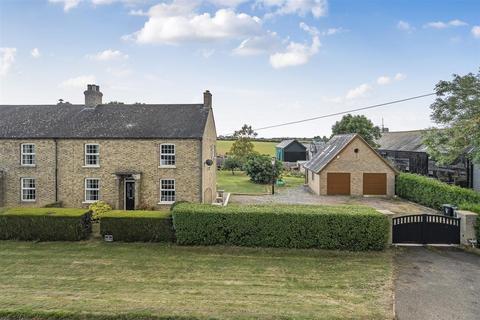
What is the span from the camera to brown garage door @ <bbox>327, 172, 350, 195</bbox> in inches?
1368

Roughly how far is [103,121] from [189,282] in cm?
1817

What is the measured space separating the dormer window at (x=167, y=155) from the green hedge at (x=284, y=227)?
8.11 meters

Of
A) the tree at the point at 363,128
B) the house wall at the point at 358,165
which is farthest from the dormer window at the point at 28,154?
the tree at the point at 363,128

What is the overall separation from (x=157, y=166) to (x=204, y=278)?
43.8 feet

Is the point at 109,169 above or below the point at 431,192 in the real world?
above

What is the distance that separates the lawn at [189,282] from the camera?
32.9 feet

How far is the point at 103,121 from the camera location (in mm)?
26688

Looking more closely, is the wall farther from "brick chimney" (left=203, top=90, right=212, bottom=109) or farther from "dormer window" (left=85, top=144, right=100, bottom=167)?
"brick chimney" (left=203, top=90, right=212, bottom=109)

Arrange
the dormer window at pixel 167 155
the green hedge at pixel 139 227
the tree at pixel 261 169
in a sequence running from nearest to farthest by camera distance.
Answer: the green hedge at pixel 139 227
the dormer window at pixel 167 155
the tree at pixel 261 169

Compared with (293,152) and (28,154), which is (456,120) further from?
(293,152)

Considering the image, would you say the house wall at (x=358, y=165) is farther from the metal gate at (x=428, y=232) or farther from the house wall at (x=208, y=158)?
the metal gate at (x=428, y=232)

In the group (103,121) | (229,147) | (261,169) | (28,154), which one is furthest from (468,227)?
(229,147)

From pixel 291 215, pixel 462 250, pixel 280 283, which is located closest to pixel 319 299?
pixel 280 283

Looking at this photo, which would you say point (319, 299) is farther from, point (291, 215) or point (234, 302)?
point (291, 215)
